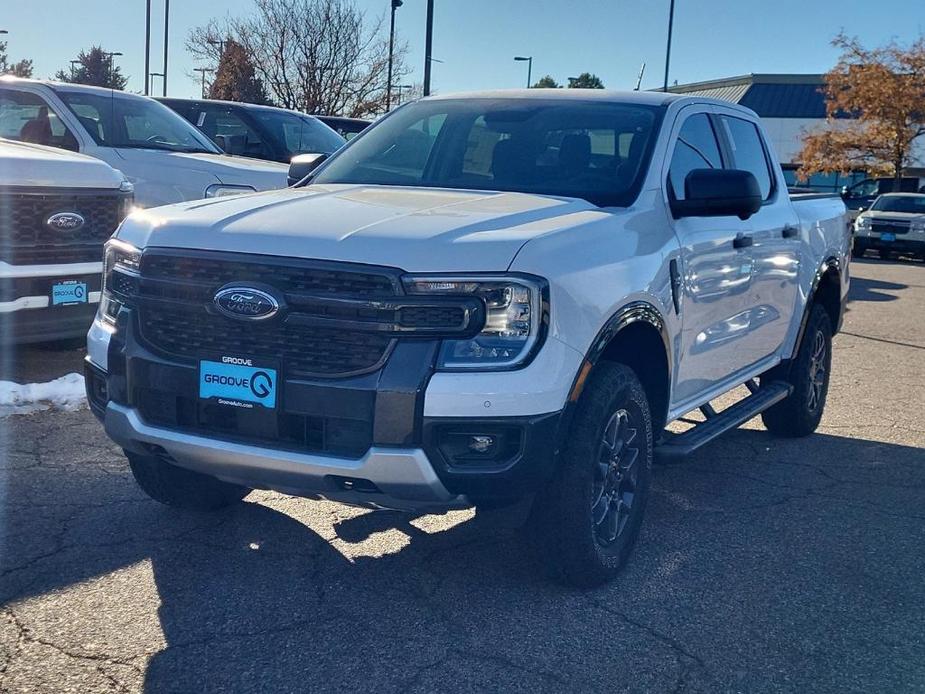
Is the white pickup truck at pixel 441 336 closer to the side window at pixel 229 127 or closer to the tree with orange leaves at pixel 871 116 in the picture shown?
the side window at pixel 229 127

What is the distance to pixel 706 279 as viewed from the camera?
4793mm

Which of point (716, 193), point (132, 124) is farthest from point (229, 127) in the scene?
point (716, 193)

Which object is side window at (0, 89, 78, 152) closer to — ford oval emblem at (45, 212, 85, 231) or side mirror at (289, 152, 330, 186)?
ford oval emblem at (45, 212, 85, 231)

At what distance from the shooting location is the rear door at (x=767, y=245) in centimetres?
554

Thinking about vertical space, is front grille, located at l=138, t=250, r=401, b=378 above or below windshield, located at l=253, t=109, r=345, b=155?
below

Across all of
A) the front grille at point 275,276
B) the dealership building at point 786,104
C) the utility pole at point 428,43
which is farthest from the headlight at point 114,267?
the dealership building at point 786,104

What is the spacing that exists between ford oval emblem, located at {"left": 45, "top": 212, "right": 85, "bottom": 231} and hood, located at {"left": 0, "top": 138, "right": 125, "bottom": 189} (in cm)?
18

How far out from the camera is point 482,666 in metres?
3.39

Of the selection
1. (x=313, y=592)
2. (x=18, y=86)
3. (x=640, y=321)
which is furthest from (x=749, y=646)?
(x=18, y=86)

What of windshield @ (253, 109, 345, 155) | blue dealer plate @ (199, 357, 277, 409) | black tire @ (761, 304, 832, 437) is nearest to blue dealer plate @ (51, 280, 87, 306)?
blue dealer plate @ (199, 357, 277, 409)

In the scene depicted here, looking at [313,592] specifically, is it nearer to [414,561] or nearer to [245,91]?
[414,561]

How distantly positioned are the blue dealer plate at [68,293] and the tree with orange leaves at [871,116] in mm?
34446

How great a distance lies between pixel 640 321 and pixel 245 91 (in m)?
30.4

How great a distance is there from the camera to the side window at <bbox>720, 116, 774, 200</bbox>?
19.0ft
